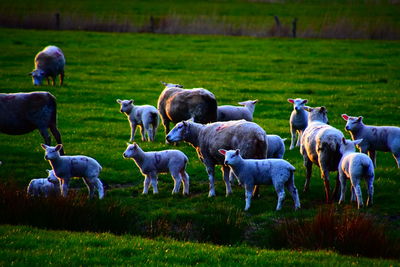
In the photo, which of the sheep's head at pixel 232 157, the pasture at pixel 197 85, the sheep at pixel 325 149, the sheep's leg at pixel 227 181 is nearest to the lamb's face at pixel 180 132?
the pasture at pixel 197 85

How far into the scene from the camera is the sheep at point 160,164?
12.6 metres

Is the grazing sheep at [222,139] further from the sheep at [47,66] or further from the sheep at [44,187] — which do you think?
the sheep at [47,66]

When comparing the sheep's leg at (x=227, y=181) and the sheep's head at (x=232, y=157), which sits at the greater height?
the sheep's head at (x=232, y=157)

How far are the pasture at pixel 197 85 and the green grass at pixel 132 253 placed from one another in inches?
44.5

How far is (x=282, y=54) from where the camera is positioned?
38062 mm

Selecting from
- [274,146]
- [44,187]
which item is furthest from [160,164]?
[274,146]

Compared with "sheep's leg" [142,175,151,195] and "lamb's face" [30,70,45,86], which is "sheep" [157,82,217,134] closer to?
"sheep's leg" [142,175,151,195]

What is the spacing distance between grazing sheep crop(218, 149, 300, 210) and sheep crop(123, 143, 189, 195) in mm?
1425

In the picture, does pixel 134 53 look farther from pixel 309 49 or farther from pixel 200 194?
pixel 200 194

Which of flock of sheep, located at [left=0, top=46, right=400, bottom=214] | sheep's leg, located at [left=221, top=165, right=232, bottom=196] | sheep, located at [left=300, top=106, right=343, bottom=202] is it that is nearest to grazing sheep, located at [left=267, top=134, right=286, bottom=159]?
flock of sheep, located at [left=0, top=46, right=400, bottom=214]

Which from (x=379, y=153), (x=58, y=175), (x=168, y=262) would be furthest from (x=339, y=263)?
(x=379, y=153)

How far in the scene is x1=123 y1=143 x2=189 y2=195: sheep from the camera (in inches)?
498

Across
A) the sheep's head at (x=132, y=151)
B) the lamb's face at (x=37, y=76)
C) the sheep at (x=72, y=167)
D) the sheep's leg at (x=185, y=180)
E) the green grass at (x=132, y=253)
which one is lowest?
the green grass at (x=132, y=253)

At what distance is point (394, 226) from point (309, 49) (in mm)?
30032
